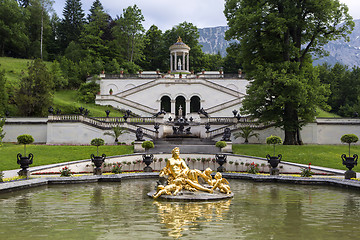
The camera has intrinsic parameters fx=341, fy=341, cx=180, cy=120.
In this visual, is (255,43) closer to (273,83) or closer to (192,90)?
(273,83)

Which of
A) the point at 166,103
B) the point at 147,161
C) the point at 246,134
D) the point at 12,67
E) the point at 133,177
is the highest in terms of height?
the point at 12,67

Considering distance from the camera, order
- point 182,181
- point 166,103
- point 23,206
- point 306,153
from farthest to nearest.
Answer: point 166,103 → point 306,153 → point 182,181 → point 23,206

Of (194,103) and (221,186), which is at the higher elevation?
(194,103)

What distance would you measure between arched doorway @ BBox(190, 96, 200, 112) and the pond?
42.4 m

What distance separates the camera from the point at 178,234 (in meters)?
7.88

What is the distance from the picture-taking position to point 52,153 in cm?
2644

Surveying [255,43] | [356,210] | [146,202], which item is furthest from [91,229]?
[255,43]

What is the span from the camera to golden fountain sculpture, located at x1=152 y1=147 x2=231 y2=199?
1284 cm

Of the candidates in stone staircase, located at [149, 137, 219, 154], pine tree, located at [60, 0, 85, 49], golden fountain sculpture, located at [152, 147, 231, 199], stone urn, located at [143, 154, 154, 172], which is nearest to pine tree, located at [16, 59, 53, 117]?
stone staircase, located at [149, 137, 219, 154]

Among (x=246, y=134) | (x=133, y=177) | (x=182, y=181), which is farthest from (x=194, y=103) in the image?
(x=182, y=181)

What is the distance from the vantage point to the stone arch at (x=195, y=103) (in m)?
56.7

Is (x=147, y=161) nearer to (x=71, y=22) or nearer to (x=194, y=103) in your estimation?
(x=194, y=103)

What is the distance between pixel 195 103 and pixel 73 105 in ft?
65.9

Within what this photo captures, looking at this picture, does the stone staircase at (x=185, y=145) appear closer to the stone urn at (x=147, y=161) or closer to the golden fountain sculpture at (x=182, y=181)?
the stone urn at (x=147, y=161)
